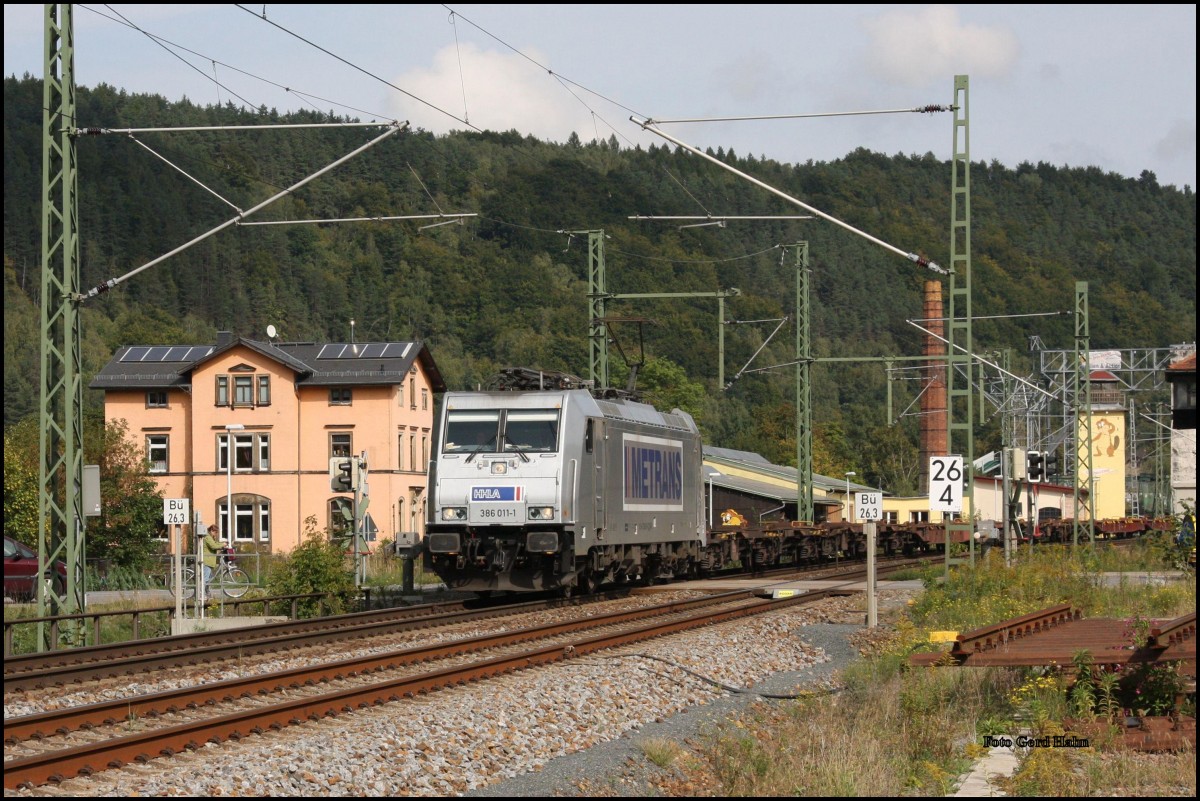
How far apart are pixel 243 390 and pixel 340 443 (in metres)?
4.53

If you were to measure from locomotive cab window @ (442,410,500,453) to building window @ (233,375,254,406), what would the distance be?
130 feet

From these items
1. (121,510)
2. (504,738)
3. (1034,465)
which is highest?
(1034,465)

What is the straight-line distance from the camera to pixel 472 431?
82.9 ft

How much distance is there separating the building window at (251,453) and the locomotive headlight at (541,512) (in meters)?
40.4

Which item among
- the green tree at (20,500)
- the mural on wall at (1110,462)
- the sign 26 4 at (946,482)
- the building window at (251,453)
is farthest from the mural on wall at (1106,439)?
the sign 26 4 at (946,482)

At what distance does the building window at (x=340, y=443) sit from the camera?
6285cm

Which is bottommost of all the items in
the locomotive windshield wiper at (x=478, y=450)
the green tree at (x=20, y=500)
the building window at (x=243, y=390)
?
the green tree at (x=20, y=500)

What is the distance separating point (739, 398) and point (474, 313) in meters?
33.8

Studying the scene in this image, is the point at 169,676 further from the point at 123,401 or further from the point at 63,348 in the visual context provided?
the point at 123,401

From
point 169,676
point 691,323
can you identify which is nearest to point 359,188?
point 691,323

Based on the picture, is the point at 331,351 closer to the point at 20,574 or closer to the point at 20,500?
the point at 20,500

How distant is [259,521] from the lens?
62375 millimetres

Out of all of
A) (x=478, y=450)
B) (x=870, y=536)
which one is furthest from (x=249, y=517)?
(x=870, y=536)

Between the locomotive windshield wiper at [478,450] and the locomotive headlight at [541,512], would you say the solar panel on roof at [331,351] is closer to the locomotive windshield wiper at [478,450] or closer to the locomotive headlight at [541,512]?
the locomotive windshield wiper at [478,450]
